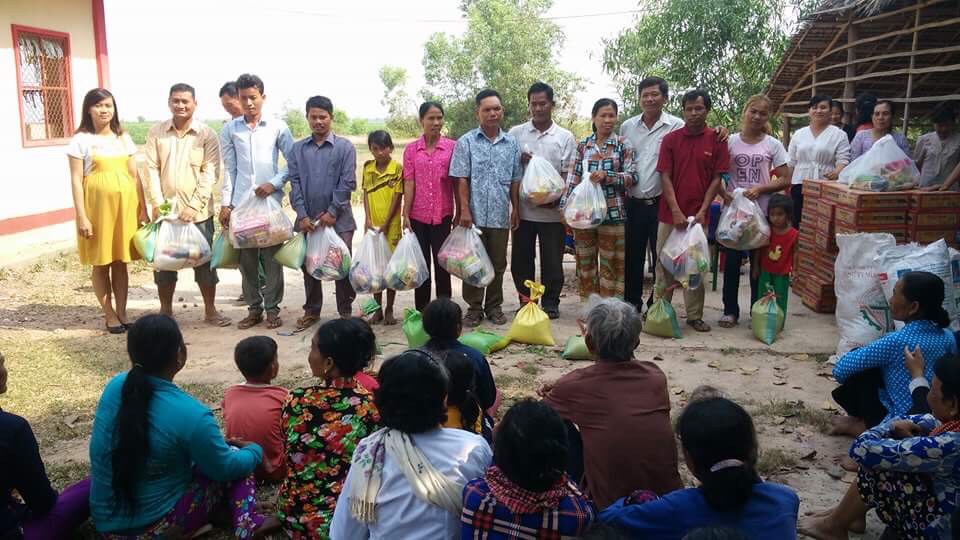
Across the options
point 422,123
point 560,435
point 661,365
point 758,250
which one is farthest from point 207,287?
point 560,435

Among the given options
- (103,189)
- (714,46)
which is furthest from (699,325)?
(714,46)

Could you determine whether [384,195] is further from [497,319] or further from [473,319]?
[497,319]

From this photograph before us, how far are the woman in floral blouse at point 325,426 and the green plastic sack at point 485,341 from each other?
2.75 meters

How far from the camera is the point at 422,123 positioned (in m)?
6.14

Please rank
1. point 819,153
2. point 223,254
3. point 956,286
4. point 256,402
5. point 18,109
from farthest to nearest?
point 18,109, point 819,153, point 223,254, point 956,286, point 256,402

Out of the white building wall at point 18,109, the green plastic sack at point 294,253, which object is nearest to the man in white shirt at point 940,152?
the green plastic sack at point 294,253

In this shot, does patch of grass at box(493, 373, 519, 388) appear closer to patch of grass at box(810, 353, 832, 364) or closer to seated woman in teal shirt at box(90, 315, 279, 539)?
patch of grass at box(810, 353, 832, 364)

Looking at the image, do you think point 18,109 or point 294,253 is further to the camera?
point 18,109

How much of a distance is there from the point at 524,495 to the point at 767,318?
14.0 ft

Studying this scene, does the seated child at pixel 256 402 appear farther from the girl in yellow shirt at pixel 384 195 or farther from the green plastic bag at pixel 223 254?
the green plastic bag at pixel 223 254

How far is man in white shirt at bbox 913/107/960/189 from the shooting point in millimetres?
7109

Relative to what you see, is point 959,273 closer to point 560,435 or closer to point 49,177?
point 560,435

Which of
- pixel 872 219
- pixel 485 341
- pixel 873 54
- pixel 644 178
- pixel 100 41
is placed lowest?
pixel 485 341

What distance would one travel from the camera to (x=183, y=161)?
20.3 feet
